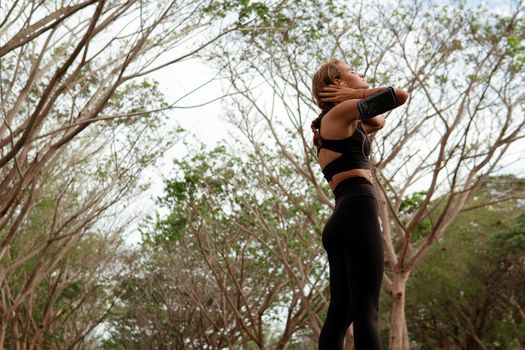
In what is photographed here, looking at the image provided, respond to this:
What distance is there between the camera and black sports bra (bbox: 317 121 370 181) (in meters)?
2.74

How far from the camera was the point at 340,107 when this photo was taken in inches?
104

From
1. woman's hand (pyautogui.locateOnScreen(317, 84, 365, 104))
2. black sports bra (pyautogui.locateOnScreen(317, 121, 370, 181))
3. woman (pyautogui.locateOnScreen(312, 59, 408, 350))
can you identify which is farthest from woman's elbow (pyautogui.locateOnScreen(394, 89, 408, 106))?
black sports bra (pyautogui.locateOnScreen(317, 121, 370, 181))

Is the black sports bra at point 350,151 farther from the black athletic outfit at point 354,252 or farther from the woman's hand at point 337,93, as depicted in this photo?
the woman's hand at point 337,93

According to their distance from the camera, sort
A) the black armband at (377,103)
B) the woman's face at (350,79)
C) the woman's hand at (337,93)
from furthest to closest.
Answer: the woman's face at (350,79) < the woman's hand at (337,93) < the black armband at (377,103)

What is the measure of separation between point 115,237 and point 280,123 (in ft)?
27.0

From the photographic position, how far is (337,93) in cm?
276

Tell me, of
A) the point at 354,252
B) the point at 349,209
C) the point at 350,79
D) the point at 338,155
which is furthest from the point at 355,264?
the point at 350,79

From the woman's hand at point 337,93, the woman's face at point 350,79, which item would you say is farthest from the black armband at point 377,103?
the woman's face at point 350,79

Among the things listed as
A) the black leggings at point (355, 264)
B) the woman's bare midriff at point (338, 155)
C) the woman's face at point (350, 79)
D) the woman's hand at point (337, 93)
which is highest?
the woman's face at point (350, 79)

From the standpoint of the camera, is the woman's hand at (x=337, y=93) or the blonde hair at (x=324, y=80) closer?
the woman's hand at (x=337, y=93)

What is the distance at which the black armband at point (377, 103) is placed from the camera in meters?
2.49

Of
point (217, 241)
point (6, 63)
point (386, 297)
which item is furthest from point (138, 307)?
point (6, 63)

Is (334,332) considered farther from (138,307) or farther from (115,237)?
(138,307)

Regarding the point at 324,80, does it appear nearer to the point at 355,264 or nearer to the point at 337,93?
the point at 337,93
